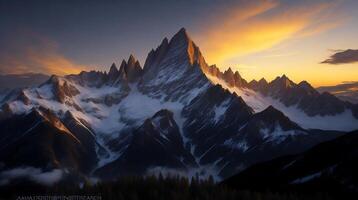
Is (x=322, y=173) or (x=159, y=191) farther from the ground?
(x=159, y=191)

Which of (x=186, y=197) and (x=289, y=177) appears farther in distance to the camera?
(x=289, y=177)

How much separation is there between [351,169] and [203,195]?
43.7m

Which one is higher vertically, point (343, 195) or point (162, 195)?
point (162, 195)

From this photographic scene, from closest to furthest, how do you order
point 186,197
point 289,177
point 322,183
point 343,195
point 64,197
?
point 186,197
point 64,197
point 343,195
point 322,183
point 289,177

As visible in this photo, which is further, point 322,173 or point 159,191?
point 322,173

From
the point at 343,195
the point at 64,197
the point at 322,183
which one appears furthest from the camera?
the point at 322,183

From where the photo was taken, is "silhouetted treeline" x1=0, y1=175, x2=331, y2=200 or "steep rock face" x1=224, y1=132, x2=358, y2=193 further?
"steep rock face" x1=224, y1=132, x2=358, y2=193

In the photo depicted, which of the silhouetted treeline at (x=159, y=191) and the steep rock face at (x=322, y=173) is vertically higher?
the silhouetted treeline at (x=159, y=191)

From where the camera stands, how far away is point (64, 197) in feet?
188

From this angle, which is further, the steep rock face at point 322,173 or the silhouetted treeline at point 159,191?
the steep rock face at point 322,173

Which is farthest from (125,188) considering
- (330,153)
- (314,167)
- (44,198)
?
(330,153)

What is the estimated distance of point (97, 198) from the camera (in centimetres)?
5444

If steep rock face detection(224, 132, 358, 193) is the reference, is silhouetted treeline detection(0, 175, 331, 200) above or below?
above

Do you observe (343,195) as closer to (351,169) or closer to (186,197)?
(351,169)
